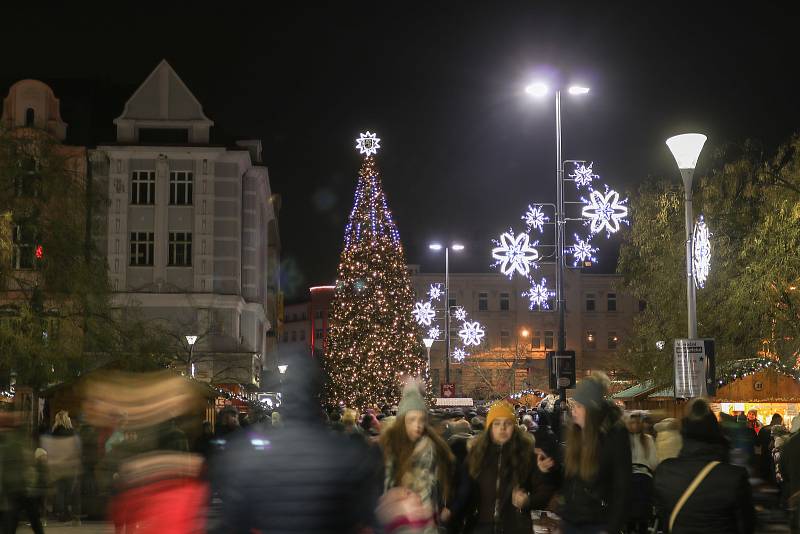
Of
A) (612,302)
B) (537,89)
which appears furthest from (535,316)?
(537,89)

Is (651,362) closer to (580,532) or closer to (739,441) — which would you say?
(739,441)

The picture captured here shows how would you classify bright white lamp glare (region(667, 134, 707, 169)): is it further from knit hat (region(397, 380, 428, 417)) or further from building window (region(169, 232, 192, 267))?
building window (region(169, 232, 192, 267))

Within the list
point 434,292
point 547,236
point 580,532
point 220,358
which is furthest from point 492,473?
point 547,236

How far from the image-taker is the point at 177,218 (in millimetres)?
58000

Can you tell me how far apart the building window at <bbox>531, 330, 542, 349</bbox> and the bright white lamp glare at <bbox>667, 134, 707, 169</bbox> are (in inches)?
3352

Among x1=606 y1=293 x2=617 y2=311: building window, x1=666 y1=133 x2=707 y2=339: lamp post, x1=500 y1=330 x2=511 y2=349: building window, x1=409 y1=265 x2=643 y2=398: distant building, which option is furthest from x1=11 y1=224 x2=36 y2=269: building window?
x1=606 y1=293 x2=617 y2=311: building window

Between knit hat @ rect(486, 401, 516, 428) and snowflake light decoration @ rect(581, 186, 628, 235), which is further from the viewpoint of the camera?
snowflake light decoration @ rect(581, 186, 628, 235)

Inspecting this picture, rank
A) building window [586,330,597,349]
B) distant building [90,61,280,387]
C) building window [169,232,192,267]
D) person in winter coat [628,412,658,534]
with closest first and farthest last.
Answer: person in winter coat [628,412,658,534] → distant building [90,61,280,387] → building window [169,232,192,267] → building window [586,330,597,349]

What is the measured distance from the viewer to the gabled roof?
5894 centimetres

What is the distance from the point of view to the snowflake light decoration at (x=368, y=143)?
59188 millimetres

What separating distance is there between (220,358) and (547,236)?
73.2 feet

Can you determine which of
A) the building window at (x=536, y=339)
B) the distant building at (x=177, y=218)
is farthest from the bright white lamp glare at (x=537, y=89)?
the building window at (x=536, y=339)

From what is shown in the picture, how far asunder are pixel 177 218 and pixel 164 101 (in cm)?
607

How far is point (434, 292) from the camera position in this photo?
50.6 metres
